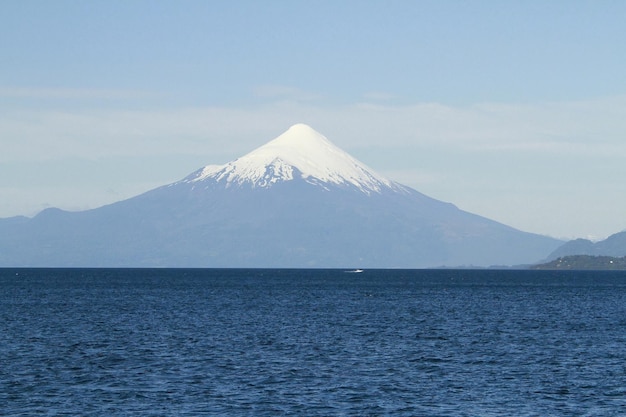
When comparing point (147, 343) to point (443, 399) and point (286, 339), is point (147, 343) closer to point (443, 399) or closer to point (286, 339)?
point (286, 339)

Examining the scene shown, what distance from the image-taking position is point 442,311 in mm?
124188

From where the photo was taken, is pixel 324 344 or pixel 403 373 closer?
pixel 403 373

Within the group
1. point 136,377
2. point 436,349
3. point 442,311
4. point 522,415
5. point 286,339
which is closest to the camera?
point 522,415

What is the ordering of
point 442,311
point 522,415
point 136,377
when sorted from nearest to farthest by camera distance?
1. point 522,415
2. point 136,377
3. point 442,311

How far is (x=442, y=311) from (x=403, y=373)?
2499 inches

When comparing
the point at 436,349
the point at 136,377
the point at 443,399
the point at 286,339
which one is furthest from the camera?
the point at 286,339

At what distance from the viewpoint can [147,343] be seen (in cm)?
7850

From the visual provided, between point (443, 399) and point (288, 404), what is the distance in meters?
7.82

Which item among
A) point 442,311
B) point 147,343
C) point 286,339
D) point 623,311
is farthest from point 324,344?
point 623,311

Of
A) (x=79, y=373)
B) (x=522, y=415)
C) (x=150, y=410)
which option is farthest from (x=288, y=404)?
(x=79, y=373)

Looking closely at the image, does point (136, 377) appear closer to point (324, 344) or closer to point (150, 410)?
point (150, 410)

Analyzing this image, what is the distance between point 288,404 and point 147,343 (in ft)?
98.1

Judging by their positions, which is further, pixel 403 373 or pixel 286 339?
pixel 286 339

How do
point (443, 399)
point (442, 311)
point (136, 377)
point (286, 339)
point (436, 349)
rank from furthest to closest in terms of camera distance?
point (442, 311)
point (286, 339)
point (436, 349)
point (136, 377)
point (443, 399)
